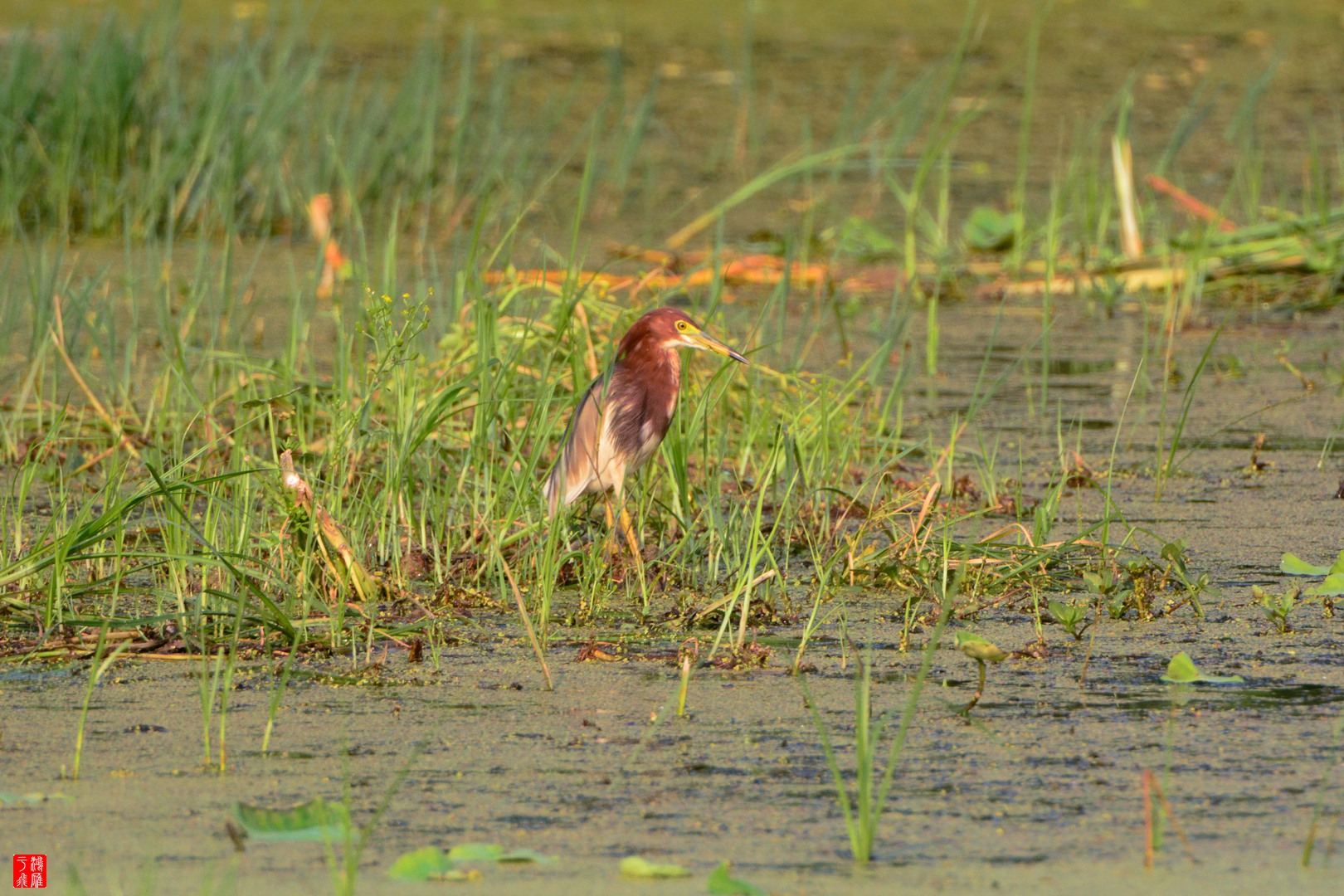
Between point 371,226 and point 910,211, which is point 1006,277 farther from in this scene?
point 371,226

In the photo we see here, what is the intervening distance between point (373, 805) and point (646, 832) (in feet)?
1.17

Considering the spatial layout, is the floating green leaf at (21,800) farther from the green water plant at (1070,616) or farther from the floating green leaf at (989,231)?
the floating green leaf at (989,231)

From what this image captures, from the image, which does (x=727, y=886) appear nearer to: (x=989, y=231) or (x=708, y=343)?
(x=708, y=343)

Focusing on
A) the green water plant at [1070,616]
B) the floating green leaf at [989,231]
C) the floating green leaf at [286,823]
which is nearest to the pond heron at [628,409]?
the green water plant at [1070,616]

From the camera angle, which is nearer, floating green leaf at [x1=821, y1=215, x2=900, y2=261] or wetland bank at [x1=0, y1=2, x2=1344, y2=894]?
wetland bank at [x1=0, y1=2, x2=1344, y2=894]

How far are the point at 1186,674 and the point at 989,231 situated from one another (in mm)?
4620

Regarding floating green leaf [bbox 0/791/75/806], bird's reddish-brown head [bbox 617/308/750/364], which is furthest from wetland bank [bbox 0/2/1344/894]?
bird's reddish-brown head [bbox 617/308/750/364]

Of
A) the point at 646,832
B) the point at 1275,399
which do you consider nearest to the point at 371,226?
the point at 1275,399

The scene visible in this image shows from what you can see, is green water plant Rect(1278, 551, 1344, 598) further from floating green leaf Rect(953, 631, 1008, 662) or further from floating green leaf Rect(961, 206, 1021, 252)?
floating green leaf Rect(961, 206, 1021, 252)

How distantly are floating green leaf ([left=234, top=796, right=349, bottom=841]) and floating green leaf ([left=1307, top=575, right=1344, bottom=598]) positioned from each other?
1.89 m

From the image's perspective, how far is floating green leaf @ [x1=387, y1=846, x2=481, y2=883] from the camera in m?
2.14

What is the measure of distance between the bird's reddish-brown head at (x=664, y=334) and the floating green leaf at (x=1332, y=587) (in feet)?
3.98

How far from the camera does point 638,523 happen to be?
3.88 meters

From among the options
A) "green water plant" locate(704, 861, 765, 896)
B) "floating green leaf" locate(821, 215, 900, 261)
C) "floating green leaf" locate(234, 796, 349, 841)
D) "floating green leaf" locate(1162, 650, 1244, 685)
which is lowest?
"floating green leaf" locate(234, 796, 349, 841)
